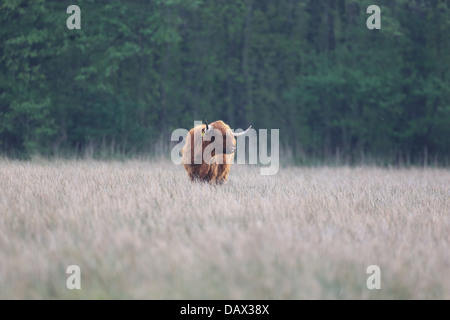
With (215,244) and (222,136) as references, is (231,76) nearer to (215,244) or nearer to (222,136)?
(222,136)

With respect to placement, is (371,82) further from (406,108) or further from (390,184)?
(390,184)

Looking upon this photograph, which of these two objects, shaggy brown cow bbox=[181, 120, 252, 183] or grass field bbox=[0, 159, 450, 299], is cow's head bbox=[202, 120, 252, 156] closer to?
shaggy brown cow bbox=[181, 120, 252, 183]

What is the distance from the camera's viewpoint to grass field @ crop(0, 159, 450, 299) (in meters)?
4.07

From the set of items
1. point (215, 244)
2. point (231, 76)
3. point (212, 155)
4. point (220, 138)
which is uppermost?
point (231, 76)

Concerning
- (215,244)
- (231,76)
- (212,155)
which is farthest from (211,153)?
(231,76)

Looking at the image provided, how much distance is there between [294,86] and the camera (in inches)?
889

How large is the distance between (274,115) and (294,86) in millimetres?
1465

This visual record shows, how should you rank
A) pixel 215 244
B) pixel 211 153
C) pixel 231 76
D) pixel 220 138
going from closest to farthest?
1. pixel 215 244
2. pixel 220 138
3. pixel 211 153
4. pixel 231 76

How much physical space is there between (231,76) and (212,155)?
15.0m

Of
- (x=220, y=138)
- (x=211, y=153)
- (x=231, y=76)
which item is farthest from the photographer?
(x=231, y=76)

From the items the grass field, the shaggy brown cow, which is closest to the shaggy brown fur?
the shaggy brown cow

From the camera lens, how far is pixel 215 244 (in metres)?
4.76
